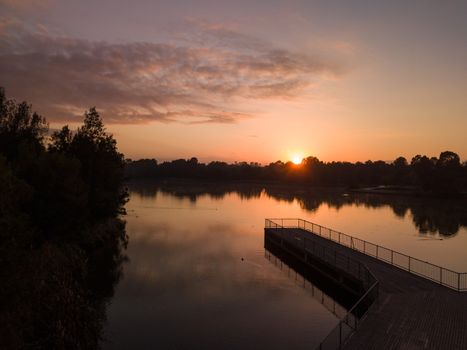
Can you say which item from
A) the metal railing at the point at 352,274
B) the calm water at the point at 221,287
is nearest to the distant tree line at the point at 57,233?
the calm water at the point at 221,287

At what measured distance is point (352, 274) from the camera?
102ft

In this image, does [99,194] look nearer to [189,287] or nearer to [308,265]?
[189,287]

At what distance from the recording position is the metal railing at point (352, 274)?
818 inches

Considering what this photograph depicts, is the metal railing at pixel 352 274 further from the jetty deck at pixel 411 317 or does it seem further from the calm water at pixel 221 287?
the calm water at pixel 221 287

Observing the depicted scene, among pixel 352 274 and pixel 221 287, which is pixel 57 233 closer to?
pixel 221 287

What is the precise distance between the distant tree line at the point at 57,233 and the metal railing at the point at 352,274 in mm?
11680

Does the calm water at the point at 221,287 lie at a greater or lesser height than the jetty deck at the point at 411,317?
lesser

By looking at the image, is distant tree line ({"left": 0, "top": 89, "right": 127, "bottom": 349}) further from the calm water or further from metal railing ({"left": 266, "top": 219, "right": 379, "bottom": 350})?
metal railing ({"left": 266, "top": 219, "right": 379, "bottom": 350})

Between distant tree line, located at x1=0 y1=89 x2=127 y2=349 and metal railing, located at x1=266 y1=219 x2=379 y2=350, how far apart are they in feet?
38.3

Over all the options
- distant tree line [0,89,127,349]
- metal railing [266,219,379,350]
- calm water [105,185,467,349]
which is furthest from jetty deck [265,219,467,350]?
distant tree line [0,89,127,349]

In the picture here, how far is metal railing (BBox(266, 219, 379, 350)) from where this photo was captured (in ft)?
68.2

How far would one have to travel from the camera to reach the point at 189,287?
32.5 m

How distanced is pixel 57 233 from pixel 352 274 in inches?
1020

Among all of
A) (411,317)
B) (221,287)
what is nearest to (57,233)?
(221,287)
